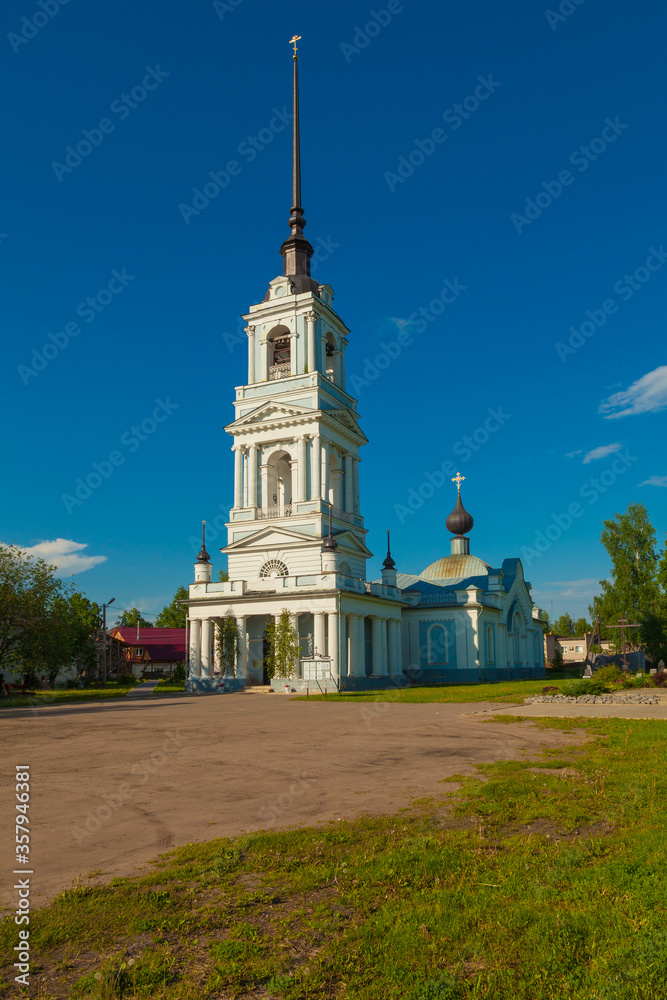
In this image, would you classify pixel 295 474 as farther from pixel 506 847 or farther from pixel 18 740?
pixel 506 847

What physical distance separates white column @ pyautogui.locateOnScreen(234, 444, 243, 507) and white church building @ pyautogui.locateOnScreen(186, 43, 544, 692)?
0.07 m

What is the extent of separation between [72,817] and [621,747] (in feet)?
30.1

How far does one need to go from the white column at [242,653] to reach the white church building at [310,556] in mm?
71

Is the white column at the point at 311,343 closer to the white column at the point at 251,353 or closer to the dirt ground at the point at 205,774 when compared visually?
the white column at the point at 251,353

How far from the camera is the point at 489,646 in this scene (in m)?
51.4

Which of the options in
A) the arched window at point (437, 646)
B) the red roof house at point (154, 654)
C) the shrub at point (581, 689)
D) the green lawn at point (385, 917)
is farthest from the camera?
the red roof house at point (154, 654)

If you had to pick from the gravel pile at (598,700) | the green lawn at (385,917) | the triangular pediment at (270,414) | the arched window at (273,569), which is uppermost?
the triangular pediment at (270,414)

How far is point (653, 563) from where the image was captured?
59.8 m

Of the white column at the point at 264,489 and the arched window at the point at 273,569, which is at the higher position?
the white column at the point at 264,489

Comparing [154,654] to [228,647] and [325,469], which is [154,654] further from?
[325,469]

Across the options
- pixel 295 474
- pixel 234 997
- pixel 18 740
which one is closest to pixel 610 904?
pixel 234 997

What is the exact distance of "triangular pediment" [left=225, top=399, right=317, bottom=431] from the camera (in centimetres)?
4369

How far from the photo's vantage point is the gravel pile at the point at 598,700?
24.1 m

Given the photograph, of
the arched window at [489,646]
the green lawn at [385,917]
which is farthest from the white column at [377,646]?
the green lawn at [385,917]
